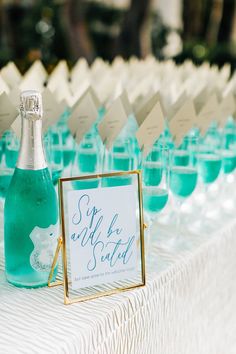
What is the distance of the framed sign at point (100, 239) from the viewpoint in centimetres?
90

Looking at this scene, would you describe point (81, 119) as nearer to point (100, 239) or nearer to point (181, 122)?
point (181, 122)

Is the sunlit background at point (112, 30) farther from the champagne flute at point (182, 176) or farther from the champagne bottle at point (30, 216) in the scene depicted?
the champagne bottle at point (30, 216)

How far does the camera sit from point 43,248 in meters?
0.93

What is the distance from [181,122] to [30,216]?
1.89 feet

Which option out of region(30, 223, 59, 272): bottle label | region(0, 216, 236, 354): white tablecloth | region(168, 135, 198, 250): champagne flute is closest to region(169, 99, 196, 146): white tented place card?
region(168, 135, 198, 250): champagne flute

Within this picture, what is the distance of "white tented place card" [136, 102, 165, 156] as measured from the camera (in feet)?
3.80

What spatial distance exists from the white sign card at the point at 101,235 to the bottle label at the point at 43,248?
0.19 feet

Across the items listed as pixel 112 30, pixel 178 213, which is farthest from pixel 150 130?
pixel 112 30

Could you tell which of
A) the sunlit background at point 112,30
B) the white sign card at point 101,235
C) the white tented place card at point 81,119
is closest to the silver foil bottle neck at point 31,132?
the white sign card at point 101,235

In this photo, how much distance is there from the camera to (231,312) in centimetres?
148

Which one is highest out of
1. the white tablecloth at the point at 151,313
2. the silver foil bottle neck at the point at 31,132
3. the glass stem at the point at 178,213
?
the silver foil bottle neck at the point at 31,132

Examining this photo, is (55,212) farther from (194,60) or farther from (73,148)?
(194,60)

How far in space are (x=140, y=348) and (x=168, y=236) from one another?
32 centimetres

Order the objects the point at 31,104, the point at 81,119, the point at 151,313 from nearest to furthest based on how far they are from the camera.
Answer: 1. the point at 31,104
2. the point at 151,313
3. the point at 81,119
